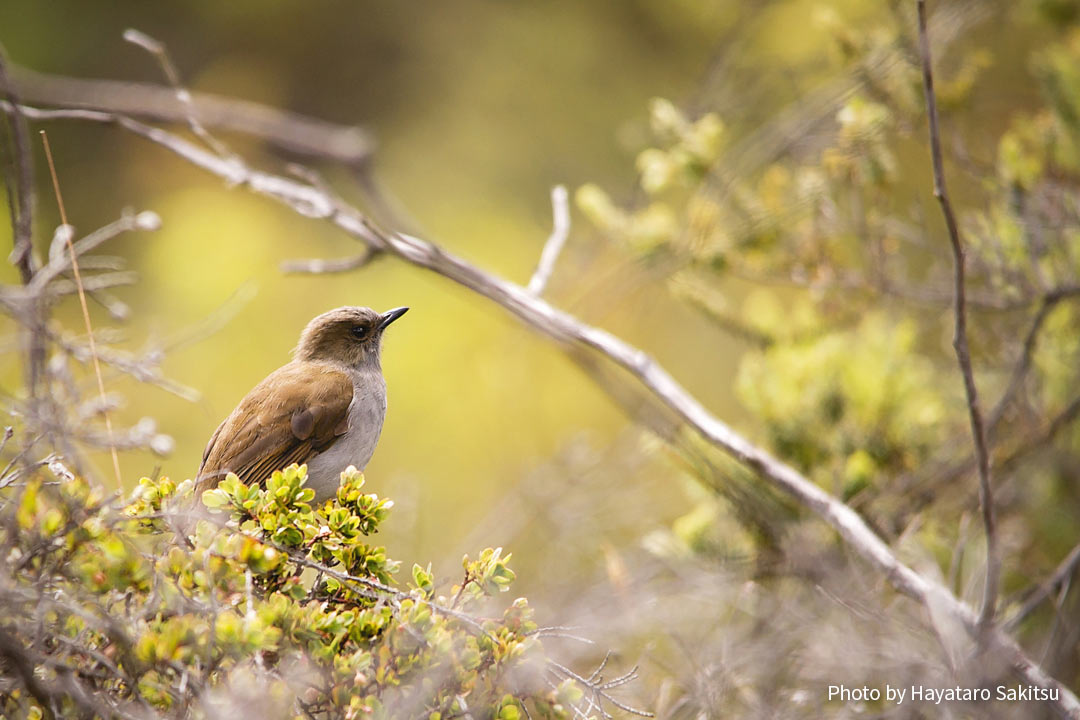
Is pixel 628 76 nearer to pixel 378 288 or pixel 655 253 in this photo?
pixel 378 288

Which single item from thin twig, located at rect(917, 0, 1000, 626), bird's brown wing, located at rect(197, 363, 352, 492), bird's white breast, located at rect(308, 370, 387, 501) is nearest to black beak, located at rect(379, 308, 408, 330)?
bird's white breast, located at rect(308, 370, 387, 501)

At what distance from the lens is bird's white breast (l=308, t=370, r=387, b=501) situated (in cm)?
378

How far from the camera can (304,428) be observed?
3793mm

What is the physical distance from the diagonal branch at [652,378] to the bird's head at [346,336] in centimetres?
76

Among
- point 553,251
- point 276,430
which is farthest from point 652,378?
point 276,430

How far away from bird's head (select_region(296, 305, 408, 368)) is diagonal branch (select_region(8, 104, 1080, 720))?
76cm

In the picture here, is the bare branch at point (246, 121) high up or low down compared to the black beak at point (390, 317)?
down

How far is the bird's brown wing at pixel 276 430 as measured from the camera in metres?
3.74

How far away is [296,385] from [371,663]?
2175 mm

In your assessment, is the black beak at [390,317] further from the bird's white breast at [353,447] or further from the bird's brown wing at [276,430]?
the bird's brown wing at [276,430]

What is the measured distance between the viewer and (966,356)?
8.07 feet

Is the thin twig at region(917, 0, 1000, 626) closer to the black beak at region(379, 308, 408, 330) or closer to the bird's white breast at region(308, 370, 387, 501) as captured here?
the bird's white breast at region(308, 370, 387, 501)

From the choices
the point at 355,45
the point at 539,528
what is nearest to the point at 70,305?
the point at 355,45

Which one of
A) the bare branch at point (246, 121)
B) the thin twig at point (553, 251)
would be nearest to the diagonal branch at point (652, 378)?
the thin twig at point (553, 251)
